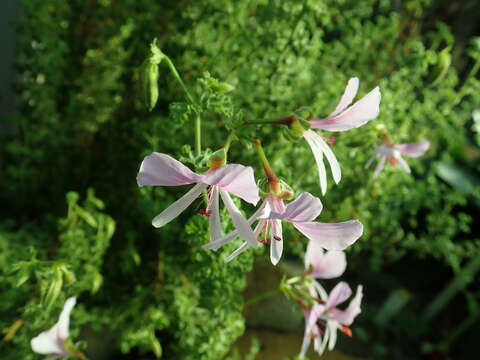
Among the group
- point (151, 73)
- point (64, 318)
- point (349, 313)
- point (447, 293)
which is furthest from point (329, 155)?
point (447, 293)

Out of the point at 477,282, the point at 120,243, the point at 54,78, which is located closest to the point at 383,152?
the point at 120,243

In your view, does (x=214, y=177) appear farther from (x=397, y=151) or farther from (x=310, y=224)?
(x=397, y=151)

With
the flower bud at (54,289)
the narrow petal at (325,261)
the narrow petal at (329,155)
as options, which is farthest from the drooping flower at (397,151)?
the flower bud at (54,289)

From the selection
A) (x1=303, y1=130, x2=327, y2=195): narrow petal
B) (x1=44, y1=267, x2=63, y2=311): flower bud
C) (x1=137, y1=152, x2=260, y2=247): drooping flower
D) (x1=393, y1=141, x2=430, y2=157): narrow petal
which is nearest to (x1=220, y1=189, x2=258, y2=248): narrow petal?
(x1=137, y1=152, x2=260, y2=247): drooping flower

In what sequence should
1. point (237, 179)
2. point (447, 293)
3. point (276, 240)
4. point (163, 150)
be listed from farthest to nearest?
point (447, 293) < point (163, 150) < point (276, 240) < point (237, 179)

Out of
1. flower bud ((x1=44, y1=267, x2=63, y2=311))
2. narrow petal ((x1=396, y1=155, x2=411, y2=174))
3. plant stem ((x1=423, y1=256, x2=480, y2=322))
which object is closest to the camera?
flower bud ((x1=44, y1=267, x2=63, y2=311))

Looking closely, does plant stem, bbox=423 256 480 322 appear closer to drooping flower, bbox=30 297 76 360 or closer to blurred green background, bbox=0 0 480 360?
blurred green background, bbox=0 0 480 360
